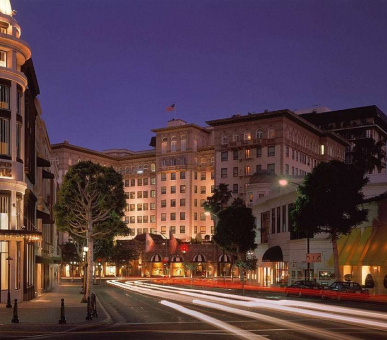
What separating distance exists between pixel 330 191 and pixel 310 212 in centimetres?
249

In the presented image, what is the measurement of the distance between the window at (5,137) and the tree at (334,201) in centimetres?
2592

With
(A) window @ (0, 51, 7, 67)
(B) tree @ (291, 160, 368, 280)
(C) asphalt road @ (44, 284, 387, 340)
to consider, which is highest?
(A) window @ (0, 51, 7, 67)

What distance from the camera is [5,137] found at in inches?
1628

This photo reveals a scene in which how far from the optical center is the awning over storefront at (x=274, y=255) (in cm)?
7469

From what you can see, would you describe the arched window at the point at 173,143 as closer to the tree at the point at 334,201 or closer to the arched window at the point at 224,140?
the arched window at the point at 224,140

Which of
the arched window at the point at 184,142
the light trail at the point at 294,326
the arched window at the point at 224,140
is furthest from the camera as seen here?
the arched window at the point at 184,142

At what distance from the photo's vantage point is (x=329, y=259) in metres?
62.2

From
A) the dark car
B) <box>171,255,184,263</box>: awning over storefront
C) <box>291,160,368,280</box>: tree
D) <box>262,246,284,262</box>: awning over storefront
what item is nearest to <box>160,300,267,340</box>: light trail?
the dark car

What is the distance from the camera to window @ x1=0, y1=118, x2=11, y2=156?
41.2m

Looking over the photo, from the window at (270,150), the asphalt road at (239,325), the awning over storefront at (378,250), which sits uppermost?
the window at (270,150)

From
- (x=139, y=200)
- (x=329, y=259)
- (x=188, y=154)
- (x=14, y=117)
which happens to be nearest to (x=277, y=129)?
(x=188, y=154)

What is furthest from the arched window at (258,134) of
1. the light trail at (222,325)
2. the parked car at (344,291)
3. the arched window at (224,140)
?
the light trail at (222,325)

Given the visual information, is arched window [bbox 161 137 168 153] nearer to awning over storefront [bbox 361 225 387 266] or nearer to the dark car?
awning over storefront [bbox 361 225 387 266]

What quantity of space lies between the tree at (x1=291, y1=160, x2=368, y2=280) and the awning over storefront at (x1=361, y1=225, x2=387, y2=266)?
1760mm
